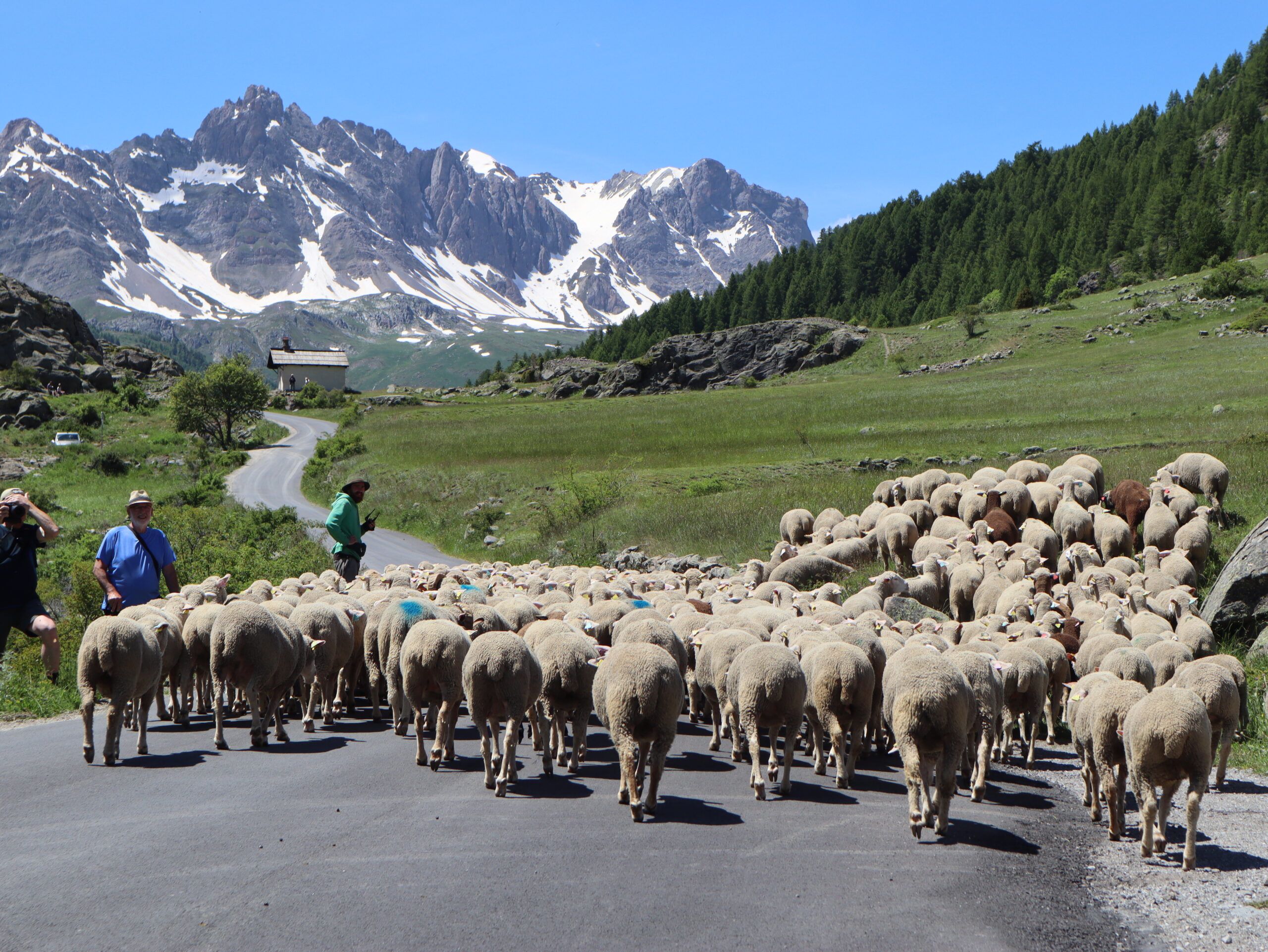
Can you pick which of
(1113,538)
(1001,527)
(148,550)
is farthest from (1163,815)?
(1001,527)

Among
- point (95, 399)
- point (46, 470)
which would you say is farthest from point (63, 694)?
point (95, 399)

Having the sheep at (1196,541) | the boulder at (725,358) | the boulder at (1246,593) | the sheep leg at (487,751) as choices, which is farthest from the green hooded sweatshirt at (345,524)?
the boulder at (725,358)

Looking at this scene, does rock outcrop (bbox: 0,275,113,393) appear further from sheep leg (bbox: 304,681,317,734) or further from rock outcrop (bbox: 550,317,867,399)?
sheep leg (bbox: 304,681,317,734)

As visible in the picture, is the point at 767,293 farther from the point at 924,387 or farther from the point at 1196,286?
the point at 924,387

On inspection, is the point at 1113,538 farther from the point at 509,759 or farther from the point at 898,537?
the point at 509,759

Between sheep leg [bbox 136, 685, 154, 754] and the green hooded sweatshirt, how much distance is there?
6.65 metres

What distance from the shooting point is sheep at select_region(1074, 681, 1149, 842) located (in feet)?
29.5

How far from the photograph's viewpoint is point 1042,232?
137 metres

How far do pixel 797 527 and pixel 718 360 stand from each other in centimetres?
10232

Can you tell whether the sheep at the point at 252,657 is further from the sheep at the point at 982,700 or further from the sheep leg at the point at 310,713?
the sheep at the point at 982,700

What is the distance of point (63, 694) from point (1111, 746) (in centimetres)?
1463

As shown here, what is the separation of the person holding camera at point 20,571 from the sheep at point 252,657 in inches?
90.0

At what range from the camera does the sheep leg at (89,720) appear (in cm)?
1033

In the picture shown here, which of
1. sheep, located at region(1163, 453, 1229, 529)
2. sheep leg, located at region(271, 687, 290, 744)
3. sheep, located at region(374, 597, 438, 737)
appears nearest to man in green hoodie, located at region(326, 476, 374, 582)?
sheep, located at region(374, 597, 438, 737)
